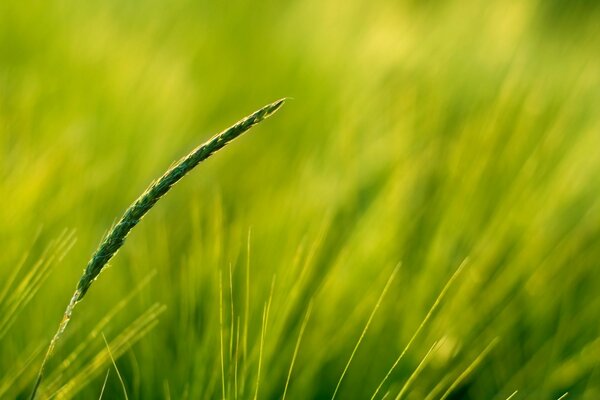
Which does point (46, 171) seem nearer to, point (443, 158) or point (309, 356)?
point (309, 356)

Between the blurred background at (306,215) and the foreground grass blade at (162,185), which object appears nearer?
the foreground grass blade at (162,185)

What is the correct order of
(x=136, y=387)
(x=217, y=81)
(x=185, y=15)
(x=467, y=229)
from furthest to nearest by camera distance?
(x=185, y=15), (x=217, y=81), (x=467, y=229), (x=136, y=387)

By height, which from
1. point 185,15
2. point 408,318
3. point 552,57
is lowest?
point 408,318

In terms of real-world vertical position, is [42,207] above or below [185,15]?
below

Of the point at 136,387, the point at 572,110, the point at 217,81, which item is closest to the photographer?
the point at 136,387

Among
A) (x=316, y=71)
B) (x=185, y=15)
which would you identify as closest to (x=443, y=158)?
(x=316, y=71)

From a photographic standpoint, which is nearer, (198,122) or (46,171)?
(46,171)

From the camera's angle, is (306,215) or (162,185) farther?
(306,215)

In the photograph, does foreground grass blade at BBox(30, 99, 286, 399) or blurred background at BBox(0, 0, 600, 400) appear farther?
blurred background at BBox(0, 0, 600, 400)
